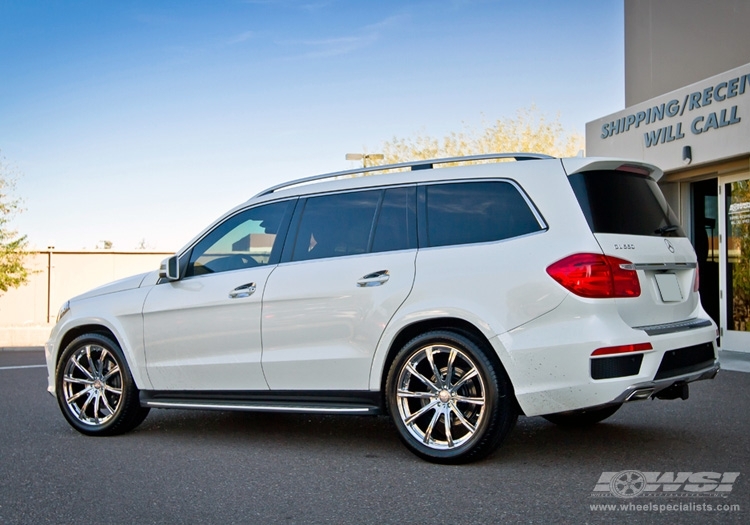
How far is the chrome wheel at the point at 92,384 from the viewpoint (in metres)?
Result: 7.10

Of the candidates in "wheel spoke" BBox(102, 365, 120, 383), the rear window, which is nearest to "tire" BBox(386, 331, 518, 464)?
the rear window

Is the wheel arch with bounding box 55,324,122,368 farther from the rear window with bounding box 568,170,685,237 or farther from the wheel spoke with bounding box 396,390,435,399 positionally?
the rear window with bounding box 568,170,685,237

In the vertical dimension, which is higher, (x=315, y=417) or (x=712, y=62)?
(x=712, y=62)

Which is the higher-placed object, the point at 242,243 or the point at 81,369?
the point at 242,243

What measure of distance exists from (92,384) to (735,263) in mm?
10309

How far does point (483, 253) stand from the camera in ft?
18.1

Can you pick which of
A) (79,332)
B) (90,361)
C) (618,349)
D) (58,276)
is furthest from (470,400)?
(58,276)

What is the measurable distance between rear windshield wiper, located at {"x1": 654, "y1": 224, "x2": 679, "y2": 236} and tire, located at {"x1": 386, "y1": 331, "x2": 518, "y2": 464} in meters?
1.44

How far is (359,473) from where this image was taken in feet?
18.0

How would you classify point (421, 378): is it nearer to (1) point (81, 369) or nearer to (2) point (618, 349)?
(2) point (618, 349)

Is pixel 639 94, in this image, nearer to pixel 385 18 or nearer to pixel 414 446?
pixel 385 18

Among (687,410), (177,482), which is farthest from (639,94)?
(177,482)

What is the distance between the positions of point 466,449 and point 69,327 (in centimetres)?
373
